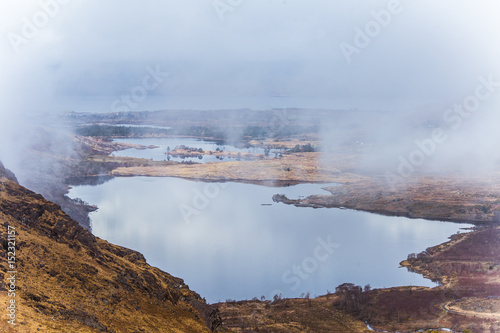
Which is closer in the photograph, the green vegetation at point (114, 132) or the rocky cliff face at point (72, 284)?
the rocky cliff face at point (72, 284)

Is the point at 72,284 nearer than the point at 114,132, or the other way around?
the point at 72,284

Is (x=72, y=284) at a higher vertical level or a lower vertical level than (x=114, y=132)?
lower

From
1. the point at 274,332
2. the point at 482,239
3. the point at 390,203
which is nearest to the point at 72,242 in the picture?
the point at 274,332

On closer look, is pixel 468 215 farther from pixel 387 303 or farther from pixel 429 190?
pixel 387 303

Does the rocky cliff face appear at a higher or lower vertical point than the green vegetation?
lower

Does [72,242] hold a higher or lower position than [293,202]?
lower

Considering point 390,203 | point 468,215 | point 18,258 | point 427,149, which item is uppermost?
point 427,149

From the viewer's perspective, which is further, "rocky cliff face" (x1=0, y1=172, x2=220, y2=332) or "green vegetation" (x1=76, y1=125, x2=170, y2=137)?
"green vegetation" (x1=76, y1=125, x2=170, y2=137)

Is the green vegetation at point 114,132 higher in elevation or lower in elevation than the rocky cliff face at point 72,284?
higher
